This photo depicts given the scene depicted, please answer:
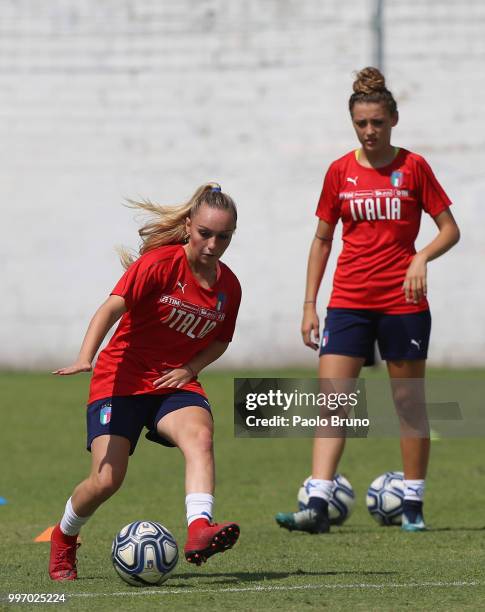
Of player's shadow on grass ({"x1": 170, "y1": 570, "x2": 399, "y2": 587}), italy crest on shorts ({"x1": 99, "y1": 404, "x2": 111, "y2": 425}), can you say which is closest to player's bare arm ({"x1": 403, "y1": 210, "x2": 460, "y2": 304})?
player's shadow on grass ({"x1": 170, "y1": 570, "x2": 399, "y2": 587})

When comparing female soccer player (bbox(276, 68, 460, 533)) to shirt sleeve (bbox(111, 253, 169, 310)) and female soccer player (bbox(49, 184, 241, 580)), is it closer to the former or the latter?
female soccer player (bbox(49, 184, 241, 580))

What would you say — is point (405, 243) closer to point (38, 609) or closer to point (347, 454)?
point (38, 609)

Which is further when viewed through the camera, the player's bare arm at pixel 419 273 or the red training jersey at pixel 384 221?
the red training jersey at pixel 384 221

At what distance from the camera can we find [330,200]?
786 centimetres

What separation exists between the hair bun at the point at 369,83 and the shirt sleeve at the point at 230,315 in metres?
1.83

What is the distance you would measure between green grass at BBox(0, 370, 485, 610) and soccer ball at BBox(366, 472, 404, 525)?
0.40ft

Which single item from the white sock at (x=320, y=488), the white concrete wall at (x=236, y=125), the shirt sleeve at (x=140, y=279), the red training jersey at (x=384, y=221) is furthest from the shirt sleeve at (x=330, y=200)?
the white concrete wall at (x=236, y=125)

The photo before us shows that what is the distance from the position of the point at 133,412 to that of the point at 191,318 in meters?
0.50

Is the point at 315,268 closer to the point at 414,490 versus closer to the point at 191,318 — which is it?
the point at 414,490

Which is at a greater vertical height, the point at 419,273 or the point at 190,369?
the point at 419,273

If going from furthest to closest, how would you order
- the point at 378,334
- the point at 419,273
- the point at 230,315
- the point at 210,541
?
1. the point at 378,334
2. the point at 419,273
3. the point at 230,315
4. the point at 210,541

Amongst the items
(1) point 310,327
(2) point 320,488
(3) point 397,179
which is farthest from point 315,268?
(2) point 320,488

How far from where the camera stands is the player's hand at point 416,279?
7.24 m

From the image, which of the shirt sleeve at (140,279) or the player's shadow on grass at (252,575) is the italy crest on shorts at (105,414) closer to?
the shirt sleeve at (140,279)
